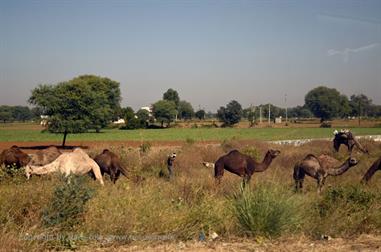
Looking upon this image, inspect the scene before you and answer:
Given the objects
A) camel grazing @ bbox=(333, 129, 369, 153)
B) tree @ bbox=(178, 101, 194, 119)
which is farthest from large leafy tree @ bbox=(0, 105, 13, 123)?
camel grazing @ bbox=(333, 129, 369, 153)

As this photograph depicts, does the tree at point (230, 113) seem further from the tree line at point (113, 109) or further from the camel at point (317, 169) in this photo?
the camel at point (317, 169)

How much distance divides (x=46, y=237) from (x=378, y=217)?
5704mm

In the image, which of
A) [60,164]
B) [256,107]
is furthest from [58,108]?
[256,107]

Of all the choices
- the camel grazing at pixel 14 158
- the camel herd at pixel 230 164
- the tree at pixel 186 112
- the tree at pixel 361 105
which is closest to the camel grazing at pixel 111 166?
the camel herd at pixel 230 164

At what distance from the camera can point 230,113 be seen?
105688 millimetres

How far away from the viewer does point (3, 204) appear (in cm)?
726

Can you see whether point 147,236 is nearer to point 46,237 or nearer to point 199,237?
point 199,237

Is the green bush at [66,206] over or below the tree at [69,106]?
below

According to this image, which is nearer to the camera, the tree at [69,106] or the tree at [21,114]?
the tree at [69,106]

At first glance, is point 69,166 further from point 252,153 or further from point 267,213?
point 252,153

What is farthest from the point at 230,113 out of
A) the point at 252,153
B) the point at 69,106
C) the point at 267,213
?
the point at 267,213

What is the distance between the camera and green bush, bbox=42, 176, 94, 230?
681cm

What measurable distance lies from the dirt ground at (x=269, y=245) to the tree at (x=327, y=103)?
125 meters

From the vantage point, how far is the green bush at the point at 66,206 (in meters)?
6.81
